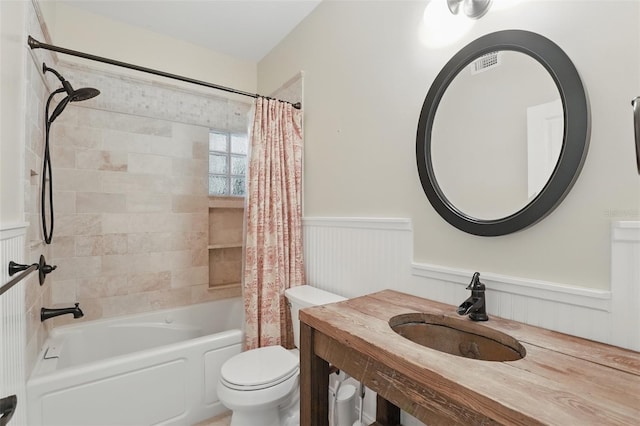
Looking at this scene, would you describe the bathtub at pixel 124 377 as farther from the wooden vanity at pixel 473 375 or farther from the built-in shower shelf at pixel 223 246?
the wooden vanity at pixel 473 375

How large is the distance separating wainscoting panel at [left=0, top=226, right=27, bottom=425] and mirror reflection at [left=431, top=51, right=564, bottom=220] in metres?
1.74

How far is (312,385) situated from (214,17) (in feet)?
8.37

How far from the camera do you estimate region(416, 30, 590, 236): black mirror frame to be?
37.7 inches

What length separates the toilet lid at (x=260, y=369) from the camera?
1.45 metres

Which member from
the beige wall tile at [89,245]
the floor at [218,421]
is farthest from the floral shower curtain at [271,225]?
the beige wall tile at [89,245]

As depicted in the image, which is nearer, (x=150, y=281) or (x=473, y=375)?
(x=473, y=375)

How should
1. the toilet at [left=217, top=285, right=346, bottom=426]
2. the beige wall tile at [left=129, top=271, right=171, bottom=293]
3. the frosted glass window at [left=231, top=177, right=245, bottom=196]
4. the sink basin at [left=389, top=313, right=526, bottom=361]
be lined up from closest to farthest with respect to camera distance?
1. the sink basin at [left=389, top=313, right=526, bottom=361]
2. the toilet at [left=217, top=285, right=346, bottom=426]
3. the beige wall tile at [left=129, top=271, right=171, bottom=293]
4. the frosted glass window at [left=231, top=177, right=245, bottom=196]

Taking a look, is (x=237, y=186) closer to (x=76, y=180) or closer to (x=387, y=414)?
(x=76, y=180)

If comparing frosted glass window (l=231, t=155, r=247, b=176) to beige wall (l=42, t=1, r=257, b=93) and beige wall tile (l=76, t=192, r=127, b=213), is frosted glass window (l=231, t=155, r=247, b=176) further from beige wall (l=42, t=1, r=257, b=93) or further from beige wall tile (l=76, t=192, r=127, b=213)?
beige wall tile (l=76, t=192, r=127, b=213)

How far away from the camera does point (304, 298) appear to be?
1.79m

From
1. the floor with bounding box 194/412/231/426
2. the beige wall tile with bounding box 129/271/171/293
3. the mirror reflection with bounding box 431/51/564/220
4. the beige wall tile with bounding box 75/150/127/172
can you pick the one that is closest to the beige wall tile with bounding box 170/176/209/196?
the beige wall tile with bounding box 75/150/127/172

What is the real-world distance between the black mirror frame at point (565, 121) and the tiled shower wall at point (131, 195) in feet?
6.90

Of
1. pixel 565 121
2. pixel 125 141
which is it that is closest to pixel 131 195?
pixel 125 141

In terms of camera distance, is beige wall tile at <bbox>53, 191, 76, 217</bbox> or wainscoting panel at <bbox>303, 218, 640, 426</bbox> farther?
beige wall tile at <bbox>53, 191, 76, 217</bbox>
